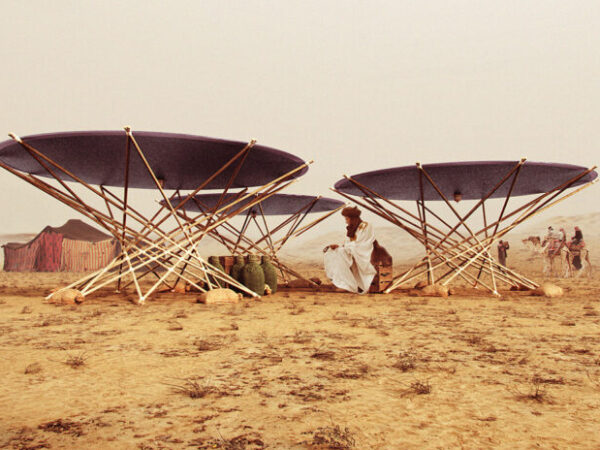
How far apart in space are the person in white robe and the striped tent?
17994 mm

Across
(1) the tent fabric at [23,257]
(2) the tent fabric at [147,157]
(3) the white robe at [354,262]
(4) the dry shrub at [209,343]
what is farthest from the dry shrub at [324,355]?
(1) the tent fabric at [23,257]

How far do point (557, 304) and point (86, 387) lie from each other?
6617 millimetres

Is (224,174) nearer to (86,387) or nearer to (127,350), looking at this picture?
(127,350)

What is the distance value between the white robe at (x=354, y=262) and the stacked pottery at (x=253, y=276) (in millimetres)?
1621

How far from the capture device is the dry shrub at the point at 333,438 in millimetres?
1743

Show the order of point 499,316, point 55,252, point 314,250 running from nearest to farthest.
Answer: point 499,316 → point 55,252 → point 314,250

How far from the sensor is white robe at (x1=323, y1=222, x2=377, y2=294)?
28.7 feet

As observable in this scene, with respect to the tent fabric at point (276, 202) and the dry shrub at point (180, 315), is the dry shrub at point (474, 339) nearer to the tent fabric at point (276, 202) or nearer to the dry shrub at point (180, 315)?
the dry shrub at point (180, 315)

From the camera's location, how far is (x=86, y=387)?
2.55 metres

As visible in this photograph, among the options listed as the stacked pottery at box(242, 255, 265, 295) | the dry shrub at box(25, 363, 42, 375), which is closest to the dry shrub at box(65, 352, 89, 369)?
the dry shrub at box(25, 363, 42, 375)

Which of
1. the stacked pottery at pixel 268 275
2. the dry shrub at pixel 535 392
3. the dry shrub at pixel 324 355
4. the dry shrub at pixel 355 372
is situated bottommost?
the dry shrub at pixel 324 355

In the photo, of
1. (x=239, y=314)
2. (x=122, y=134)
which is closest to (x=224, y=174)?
(x=122, y=134)

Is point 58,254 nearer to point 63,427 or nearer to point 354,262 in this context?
point 354,262

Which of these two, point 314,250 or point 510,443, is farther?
point 314,250
